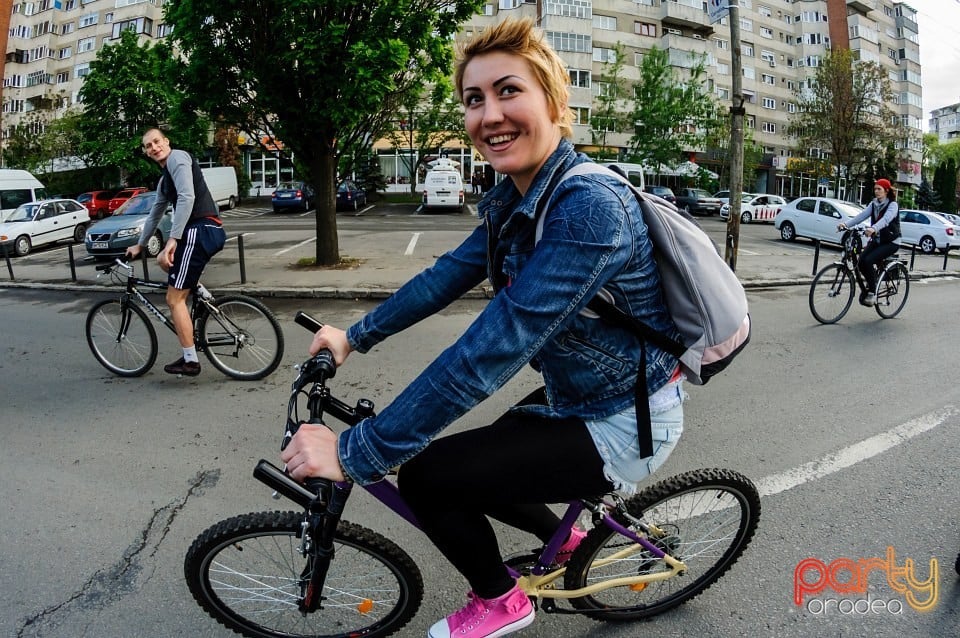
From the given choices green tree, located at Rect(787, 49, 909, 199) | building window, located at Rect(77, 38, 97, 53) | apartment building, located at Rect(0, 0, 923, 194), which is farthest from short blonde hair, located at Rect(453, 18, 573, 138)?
building window, located at Rect(77, 38, 97, 53)

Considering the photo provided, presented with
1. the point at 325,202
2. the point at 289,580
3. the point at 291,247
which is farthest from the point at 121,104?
the point at 289,580

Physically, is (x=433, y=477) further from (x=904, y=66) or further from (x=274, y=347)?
(x=904, y=66)

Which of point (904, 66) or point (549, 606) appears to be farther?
point (904, 66)

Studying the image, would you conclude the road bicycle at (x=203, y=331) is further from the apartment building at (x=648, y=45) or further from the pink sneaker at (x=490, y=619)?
the apartment building at (x=648, y=45)

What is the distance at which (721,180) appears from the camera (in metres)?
47.2

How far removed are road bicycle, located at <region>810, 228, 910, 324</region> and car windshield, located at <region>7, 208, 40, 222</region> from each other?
68.7ft

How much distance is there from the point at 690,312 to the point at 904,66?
91004mm

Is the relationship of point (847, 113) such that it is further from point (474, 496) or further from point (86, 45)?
point (86, 45)

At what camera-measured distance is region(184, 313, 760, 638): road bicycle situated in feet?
6.24

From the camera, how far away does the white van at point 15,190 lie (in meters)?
21.6

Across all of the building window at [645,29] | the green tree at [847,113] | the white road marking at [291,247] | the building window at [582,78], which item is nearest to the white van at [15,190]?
the white road marking at [291,247]

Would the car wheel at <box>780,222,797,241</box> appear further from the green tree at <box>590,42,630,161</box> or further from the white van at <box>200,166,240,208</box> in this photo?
the white van at <box>200,166,240,208</box>

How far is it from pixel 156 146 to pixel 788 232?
890 inches

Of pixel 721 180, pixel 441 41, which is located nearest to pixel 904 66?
pixel 721 180
